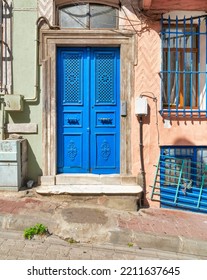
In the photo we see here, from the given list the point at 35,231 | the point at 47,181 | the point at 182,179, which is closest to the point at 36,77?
the point at 47,181

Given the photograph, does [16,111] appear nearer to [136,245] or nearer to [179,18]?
[136,245]

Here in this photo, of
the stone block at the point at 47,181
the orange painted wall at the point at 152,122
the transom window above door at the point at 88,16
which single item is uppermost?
the transom window above door at the point at 88,16

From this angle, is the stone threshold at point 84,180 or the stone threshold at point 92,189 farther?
the stone threshold at point 84,180

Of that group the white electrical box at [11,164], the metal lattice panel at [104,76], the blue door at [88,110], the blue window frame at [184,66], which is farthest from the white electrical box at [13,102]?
the blue window frame at [184,66]

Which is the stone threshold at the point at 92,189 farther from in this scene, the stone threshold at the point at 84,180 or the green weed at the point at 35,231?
the green weed at the point at 35,231

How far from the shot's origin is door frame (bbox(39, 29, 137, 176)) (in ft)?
18.1

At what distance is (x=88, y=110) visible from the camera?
224 inches

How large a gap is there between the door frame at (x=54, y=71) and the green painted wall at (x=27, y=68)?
6.2 inches

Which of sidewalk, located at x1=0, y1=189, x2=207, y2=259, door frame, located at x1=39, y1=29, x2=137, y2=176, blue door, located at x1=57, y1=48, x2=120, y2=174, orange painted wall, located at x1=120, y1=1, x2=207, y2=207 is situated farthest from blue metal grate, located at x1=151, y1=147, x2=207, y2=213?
blue door, located at x1=57, y1=48, x2=120, y2=174

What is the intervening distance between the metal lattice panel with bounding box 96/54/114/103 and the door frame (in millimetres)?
217

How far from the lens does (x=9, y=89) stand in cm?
554

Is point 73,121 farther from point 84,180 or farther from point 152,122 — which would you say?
point 152,122

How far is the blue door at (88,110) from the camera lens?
5.68 meters

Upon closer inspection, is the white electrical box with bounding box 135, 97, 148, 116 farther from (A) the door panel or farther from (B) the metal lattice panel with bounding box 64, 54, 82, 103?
(B) the metal lattice panel with bounding box 64, 54, 82, 103
